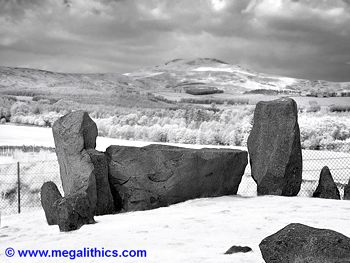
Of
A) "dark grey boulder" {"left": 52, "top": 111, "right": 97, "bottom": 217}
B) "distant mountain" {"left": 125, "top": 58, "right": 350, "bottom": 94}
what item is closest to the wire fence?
"dark grey boulder" {"left": 52, "top": 111, "right": 97, "bottom": 217}

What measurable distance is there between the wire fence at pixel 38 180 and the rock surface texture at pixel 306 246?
10.0 metres

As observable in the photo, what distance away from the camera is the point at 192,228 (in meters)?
8.84

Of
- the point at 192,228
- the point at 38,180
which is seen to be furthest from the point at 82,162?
the point at 38,180

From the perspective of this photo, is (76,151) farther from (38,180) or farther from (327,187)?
(38,180)

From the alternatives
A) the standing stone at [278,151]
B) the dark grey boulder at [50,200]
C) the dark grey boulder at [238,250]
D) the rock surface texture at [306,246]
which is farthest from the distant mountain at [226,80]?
the rock surface texture at [306,246]

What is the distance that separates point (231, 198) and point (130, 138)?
2209cm

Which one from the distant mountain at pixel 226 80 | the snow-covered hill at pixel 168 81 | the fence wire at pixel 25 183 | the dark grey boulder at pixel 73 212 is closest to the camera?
the dark grey boulder at pixel 73 212

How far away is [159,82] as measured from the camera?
537 feet

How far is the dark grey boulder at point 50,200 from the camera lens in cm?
1100

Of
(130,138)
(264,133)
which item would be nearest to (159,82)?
(130,138)

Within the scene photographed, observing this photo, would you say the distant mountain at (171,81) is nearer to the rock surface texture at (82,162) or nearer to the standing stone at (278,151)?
the rock surface texture at (82,162)

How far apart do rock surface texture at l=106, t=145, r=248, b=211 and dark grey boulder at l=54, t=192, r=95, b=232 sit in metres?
2.18

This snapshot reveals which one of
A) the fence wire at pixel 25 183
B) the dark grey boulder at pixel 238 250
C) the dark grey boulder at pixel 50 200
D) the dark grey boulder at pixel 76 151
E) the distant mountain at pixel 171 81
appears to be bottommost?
the fence wire at pixel 25 183

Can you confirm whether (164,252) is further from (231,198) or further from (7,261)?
(231,198)
